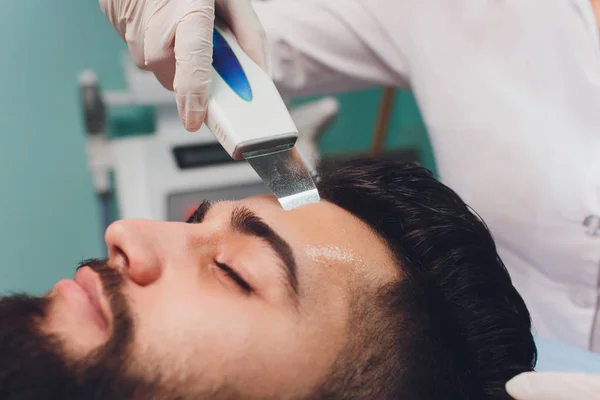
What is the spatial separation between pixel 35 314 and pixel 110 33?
5.76 feet

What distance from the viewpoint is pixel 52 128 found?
2.04 metres

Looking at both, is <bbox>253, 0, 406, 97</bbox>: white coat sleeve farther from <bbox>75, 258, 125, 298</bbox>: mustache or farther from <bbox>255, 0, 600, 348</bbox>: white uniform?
<bbox>75, 258, 125, 298</bbox>: mustache

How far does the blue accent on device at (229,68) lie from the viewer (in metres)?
0.71

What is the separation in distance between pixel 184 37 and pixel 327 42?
0.41 metres

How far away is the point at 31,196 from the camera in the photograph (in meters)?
1.94

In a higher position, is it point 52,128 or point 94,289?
point 94,289

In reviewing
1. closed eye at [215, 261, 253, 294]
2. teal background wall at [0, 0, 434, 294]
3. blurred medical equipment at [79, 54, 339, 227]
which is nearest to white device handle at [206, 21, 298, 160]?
closed eye at [215, 261, 253, 294]

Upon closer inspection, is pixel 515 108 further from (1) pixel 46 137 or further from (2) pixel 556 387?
(1) pixel 46 137

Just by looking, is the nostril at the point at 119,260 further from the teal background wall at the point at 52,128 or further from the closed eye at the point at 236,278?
the teal background wall at the point at 52,128

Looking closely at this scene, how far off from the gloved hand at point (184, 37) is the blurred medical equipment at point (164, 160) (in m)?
0.55

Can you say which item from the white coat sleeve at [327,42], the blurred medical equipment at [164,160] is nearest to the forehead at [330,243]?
the white coat sleeve at [327,42]

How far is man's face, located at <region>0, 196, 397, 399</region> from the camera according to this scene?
579mm

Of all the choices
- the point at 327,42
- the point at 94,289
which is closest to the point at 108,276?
the point at 94,289

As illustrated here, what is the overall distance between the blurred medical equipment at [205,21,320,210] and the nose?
0.14 meters
